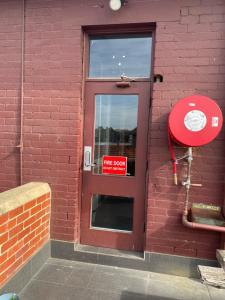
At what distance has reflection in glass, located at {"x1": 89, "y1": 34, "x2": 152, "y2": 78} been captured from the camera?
313cm

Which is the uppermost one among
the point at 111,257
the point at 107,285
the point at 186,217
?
the point at 186,217

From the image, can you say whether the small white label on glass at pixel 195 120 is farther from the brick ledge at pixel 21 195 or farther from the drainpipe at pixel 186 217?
the brick ledge at pixel 21 195

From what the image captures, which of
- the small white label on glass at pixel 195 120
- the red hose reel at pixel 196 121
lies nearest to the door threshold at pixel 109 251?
the red hose reel at pixel 196 121

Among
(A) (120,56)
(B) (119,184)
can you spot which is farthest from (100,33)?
(B) (119,184)

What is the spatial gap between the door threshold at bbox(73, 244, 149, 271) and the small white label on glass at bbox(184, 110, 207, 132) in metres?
1.61

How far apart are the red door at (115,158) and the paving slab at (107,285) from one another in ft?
1.20

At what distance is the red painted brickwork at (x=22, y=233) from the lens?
237cm

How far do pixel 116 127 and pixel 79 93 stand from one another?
0.59 m

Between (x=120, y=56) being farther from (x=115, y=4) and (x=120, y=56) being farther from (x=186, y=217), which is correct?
(x=186, y=217)

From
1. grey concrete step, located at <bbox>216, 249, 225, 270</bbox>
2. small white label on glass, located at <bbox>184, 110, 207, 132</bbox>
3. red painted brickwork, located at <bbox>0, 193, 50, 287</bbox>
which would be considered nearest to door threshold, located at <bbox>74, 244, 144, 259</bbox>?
red painted brickwork, located at <bbox>0, 193, 50, 287</bbox>

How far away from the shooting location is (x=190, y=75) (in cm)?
289

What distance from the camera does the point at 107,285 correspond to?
2797 millimetres

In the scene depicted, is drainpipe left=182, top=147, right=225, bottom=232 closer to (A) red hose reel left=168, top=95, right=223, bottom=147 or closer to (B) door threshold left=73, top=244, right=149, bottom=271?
(A) red hose reel left=168, top=95, right=223, bottom=147

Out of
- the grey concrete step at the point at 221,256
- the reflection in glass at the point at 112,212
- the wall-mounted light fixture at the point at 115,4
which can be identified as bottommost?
the grey concrete step at the point at 221,256
